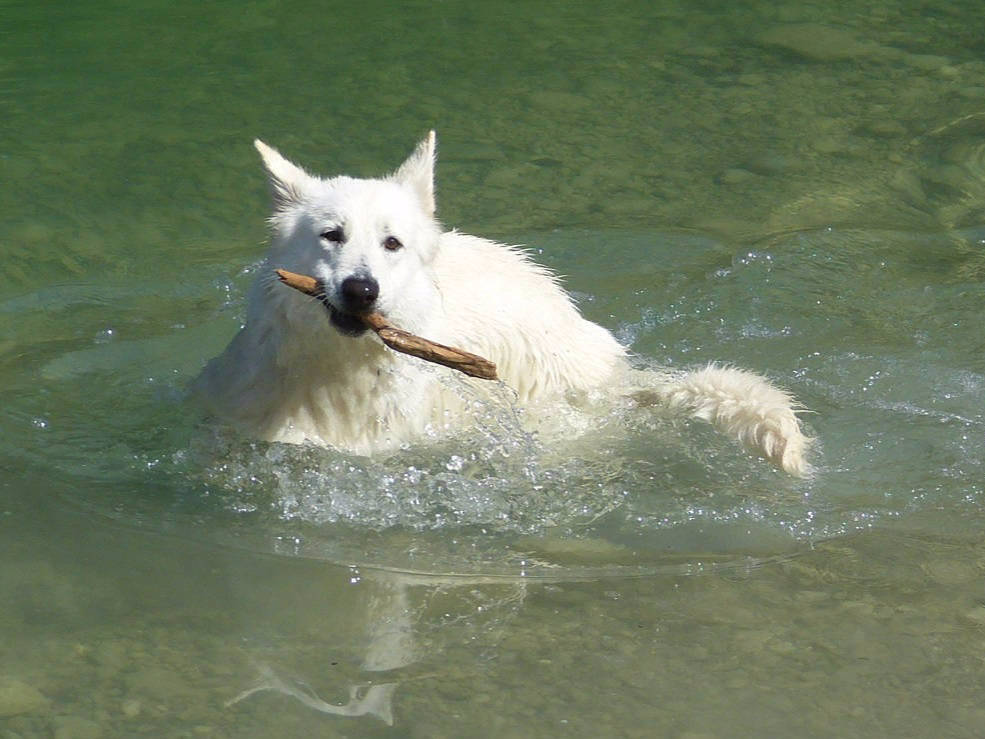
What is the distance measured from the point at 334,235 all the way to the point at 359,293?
0.37 meters

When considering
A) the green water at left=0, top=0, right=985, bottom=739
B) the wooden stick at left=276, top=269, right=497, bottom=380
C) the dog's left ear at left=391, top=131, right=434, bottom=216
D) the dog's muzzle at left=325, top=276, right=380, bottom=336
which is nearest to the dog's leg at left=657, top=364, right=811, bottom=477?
the green water at left=0, top=0, right=985, bottom=739

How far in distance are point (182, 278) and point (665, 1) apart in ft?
19.6

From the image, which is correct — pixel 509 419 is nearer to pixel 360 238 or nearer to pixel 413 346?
pixel 413 346

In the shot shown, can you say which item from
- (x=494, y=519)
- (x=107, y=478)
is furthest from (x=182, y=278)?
(x=494, y=519)

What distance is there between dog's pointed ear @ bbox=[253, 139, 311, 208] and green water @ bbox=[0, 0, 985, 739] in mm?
1036

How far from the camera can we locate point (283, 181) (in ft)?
17.6

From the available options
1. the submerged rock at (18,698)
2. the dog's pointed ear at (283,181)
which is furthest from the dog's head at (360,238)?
the submerged rock at (18,698)

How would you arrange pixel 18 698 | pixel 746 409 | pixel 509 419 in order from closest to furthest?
pixel 18 698 < pixel 746 409 < pixel 509 419

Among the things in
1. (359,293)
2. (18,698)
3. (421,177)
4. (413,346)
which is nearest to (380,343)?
(413,346)

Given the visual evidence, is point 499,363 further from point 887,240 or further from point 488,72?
point 488,72

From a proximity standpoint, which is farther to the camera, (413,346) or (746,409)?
(746,409)

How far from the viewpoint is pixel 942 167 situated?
9148 millimetres

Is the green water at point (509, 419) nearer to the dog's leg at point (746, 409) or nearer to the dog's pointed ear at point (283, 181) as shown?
the dog's leg at point (746, 409)

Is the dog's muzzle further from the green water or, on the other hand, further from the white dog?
the green water
